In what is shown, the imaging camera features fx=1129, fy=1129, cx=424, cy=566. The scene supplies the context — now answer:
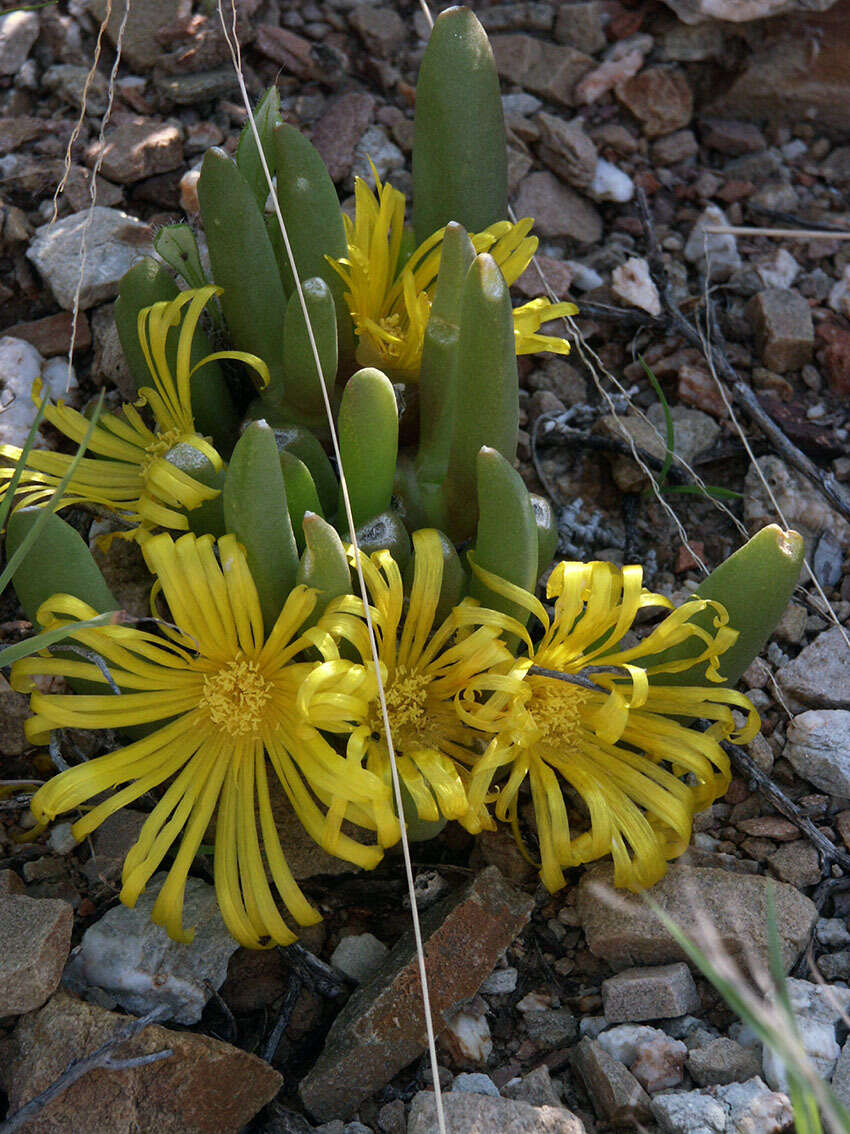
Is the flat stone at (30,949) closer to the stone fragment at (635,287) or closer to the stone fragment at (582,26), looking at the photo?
the stone fragment at (635,287)

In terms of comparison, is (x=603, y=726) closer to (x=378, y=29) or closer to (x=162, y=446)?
(x=162, y=446)

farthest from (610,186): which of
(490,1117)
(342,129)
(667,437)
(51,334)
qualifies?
(490,1117)

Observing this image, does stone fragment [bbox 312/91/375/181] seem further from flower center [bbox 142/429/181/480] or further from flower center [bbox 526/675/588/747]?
flower center [bbox 526/675/588/747]

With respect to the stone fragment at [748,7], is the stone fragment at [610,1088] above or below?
below

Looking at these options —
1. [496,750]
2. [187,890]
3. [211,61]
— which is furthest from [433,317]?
[211,61]

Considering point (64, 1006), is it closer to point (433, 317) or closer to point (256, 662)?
point (256, 662)

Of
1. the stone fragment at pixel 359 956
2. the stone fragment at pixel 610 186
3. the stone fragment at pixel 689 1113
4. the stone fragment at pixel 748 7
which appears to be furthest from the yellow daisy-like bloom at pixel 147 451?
the stone fragment at pixel 748 7
